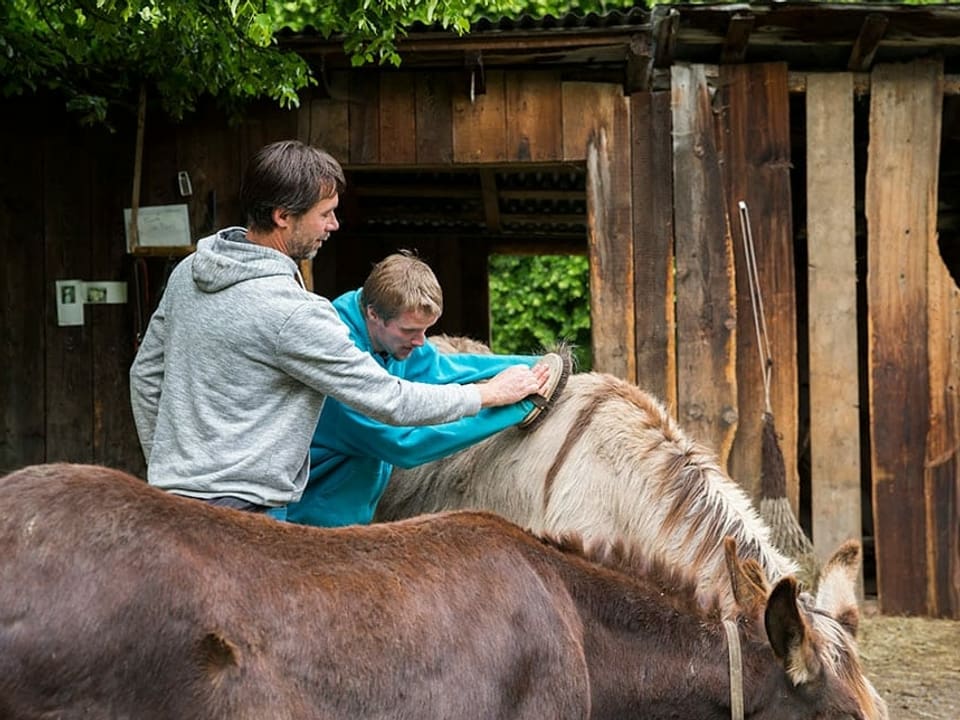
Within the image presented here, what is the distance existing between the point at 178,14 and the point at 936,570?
510cm

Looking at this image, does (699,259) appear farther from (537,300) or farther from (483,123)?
(537,300)

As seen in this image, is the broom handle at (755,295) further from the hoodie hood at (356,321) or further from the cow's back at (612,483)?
the hoodie hood at (356,321)

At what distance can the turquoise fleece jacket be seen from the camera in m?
3.89

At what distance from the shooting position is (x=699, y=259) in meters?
6.92

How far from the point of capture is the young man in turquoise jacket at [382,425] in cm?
390

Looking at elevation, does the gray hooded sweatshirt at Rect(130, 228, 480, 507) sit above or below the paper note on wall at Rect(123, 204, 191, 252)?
below

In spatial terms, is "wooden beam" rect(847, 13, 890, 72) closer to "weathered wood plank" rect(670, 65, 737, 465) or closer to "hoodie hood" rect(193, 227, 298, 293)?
"weathered wood plank" rect(670, 65, 737, 465)

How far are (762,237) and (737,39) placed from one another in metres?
1.11

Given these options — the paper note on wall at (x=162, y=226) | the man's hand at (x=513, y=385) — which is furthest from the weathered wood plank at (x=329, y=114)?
the man's hand at (x=513, y=385)

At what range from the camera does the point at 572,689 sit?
275cm

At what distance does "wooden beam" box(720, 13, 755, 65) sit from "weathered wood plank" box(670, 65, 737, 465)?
0.18 m

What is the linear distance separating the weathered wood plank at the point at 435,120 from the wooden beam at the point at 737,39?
1545 millimetres

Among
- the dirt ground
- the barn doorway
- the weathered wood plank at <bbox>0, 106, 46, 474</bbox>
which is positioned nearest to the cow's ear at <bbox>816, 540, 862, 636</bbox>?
the dirt ground

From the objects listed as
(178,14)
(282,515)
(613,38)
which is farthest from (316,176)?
(613,38)
